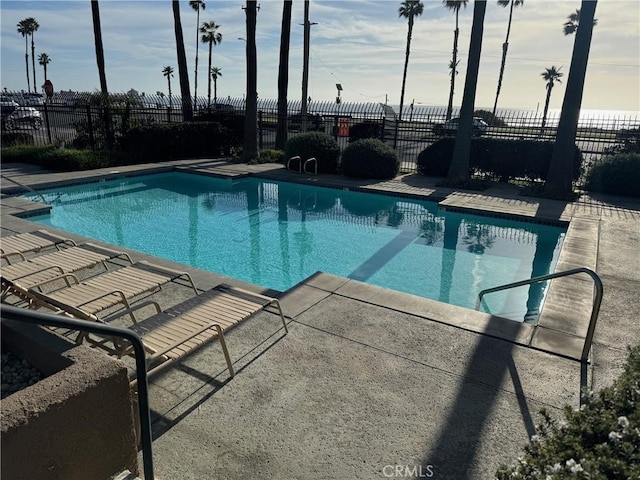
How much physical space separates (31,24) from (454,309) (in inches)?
2885

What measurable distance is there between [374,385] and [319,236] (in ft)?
21.3

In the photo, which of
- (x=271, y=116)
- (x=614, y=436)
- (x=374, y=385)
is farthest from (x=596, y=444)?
(x=271, y=116)

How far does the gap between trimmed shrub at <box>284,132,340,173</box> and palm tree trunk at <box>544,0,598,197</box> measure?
6.76m

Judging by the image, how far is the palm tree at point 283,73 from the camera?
1720cm

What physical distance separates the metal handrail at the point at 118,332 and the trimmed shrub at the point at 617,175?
1368cm

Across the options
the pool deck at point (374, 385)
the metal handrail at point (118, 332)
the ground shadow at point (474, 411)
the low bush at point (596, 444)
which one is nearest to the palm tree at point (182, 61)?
the pool deck at point (374, 385)

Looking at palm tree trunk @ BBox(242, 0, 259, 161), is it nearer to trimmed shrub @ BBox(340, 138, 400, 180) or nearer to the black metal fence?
the black metal fence

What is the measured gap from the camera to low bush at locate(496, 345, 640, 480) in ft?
5.97

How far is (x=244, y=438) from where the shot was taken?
Result: 2.98 metres

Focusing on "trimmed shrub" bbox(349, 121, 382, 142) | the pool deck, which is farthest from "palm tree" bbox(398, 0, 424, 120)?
the pool deck

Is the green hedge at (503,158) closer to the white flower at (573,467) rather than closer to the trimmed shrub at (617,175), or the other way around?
the trimmed shrub at (617,175)

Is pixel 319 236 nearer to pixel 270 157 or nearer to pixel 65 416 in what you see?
pixel 65 416

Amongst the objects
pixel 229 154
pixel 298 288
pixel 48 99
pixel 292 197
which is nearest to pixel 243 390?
pixel 298 288

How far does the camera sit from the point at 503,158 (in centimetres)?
1362
